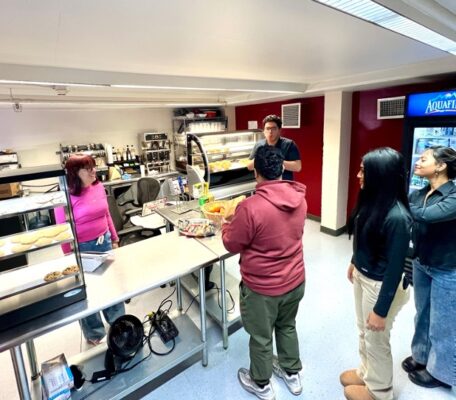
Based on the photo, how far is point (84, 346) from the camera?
2455 mm

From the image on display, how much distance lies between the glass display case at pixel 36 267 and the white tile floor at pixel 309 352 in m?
1.06

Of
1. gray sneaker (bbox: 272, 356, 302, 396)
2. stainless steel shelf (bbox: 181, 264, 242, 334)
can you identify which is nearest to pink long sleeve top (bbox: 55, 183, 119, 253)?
stainless steel shelf (bbox: 181, 264, 242, 334)

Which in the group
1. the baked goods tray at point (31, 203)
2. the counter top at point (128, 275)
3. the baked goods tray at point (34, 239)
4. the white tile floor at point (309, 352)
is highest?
the baked goods tray at point (31, 203)

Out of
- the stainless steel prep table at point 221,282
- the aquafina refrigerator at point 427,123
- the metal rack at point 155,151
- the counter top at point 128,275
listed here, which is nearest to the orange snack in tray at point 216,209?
the stainless steel prep table at point 221,282

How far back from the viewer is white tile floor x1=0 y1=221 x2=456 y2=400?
1.96 m

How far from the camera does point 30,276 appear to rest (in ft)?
5.17

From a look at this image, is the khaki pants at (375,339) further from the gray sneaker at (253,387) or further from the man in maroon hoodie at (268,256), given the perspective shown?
the gray sneaker at (253,387)

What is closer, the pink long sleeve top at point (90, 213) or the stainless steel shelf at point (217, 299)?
the pink long sleeve top at point (90, 213)

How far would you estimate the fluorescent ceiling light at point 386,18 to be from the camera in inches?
48.0

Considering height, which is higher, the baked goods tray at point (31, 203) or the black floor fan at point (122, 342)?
the baked goods tray at point (31, 203)

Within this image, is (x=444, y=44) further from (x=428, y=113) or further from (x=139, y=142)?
(x=139, y=142)

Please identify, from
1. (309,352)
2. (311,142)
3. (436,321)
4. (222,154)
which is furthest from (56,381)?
(311,142)

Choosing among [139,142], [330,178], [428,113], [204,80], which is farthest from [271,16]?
[139,142]

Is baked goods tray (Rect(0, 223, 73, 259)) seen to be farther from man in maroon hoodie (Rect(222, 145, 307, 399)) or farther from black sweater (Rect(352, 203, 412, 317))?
black sweater (Rect(352, 203, 412, 317))
